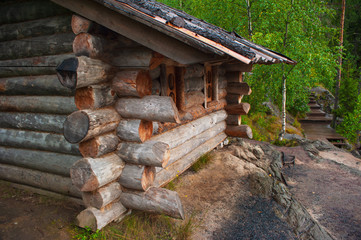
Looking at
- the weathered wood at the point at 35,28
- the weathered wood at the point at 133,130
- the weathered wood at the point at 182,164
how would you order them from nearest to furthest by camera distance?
the weathered wood at the point at 133,130 → the weathered wood at the point at 35,28 → the weathered wood at the point at 182,164

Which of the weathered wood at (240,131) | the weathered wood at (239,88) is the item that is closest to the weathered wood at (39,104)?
the weathered wood at (239,88)

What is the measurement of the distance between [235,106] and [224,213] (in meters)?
3.86

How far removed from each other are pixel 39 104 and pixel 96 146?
1568mm

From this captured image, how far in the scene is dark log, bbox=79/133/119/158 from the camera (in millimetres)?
3369

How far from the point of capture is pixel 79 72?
3.03 m

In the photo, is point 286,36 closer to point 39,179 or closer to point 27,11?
point 27,11

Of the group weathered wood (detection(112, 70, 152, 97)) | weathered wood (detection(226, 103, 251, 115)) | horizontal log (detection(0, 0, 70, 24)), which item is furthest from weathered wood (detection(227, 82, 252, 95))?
horizontal log (detection(0, 0, 70, 24))

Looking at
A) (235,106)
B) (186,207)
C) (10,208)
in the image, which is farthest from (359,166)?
(10,208)

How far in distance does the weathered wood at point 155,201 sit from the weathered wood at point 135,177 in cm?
12

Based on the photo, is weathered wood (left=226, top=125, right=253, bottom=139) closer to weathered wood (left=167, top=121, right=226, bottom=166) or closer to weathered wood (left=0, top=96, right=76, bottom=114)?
weathered wood (left=167, top=121, right=226, bottom=166)

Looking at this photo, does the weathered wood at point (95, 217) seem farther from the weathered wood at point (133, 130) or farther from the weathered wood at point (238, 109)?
the weathered wood at point (238, 109)

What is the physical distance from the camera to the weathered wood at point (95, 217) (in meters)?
3.41

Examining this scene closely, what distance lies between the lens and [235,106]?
7723 millimetres

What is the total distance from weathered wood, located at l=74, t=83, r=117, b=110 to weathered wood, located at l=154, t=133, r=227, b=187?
1673 millimetres
